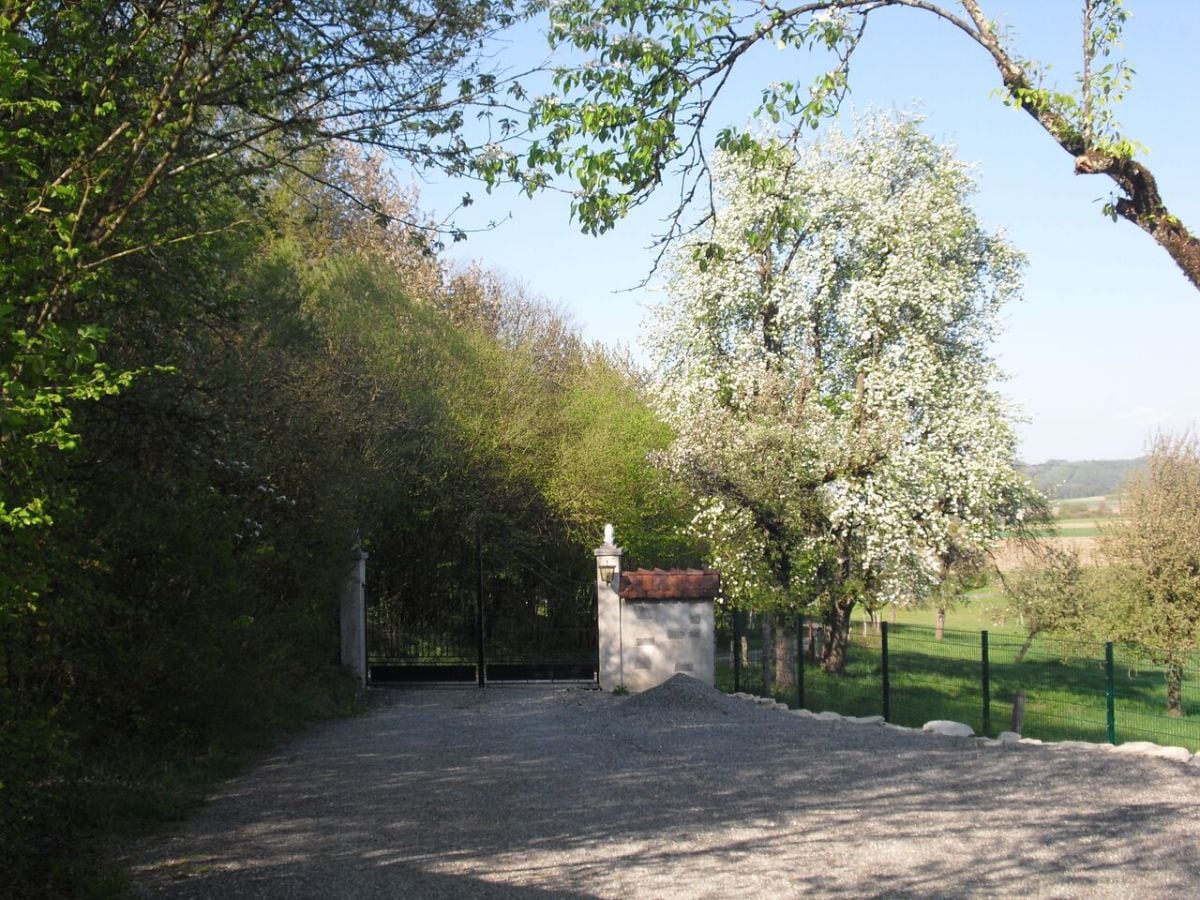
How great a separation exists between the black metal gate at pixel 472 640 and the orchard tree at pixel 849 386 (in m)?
4.03

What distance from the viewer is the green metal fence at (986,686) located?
1412cm

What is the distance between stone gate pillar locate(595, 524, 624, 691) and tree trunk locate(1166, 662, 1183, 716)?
27.6 feet

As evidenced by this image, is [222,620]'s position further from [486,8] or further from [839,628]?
[839,628]

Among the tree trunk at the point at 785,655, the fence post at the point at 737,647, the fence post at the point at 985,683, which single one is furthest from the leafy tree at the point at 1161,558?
the fence post at the point at 985,683

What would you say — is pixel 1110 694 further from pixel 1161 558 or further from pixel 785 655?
pixel 1161 558

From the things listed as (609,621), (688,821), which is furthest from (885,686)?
(688,821)

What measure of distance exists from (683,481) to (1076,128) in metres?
17.7

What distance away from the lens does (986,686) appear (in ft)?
45.6

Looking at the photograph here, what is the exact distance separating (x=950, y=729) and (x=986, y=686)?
1.28 m

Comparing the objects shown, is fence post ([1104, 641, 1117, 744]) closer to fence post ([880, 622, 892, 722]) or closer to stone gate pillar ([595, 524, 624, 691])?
fence post ([880, 622, 892, 722])

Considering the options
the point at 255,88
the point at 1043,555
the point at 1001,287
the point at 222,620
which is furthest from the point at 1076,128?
the point at 1043,555

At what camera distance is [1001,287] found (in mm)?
24203

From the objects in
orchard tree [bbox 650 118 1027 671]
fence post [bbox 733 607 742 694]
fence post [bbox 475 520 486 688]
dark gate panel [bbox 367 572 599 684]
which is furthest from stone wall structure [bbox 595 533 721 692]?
orchard tree [bbox 650 118 1027 671]

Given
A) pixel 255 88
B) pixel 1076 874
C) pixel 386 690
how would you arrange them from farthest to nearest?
1. pixel 386 690
2. pixel 255 88
3. pixel 1076 874
